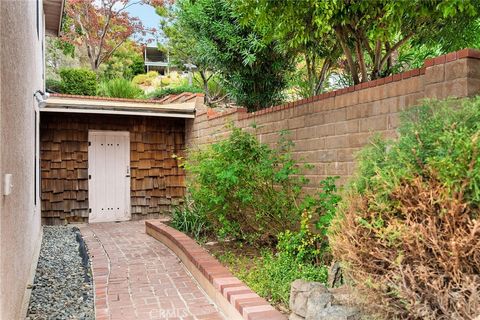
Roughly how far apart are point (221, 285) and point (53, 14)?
26.4 feet

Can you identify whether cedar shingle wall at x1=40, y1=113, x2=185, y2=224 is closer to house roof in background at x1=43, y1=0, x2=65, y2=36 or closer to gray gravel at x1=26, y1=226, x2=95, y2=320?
house roof in background at x1=43, y1=0, x2=65, y2=36

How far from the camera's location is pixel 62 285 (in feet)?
14.1

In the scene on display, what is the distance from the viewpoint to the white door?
9.21 m

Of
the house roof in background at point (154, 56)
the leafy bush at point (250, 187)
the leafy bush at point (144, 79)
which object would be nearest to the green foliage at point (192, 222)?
the leafy bush at point (250, 187)

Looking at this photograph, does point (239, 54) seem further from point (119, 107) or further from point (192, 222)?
point (192, 222)

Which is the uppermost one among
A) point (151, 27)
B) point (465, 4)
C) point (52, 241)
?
point (151, 27)

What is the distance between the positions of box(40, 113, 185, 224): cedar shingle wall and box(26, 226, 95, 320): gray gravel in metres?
2.49

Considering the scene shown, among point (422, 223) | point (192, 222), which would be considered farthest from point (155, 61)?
point (422, 223)

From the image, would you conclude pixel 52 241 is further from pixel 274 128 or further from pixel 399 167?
pixel 399 167

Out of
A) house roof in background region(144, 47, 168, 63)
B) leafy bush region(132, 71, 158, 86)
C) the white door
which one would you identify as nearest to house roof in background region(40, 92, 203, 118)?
the white door

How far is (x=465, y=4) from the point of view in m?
3.78

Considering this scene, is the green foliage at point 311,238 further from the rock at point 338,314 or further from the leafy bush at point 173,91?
the leafy bush at point 173,91

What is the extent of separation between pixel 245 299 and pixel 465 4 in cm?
345

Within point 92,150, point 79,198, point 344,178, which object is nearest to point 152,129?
point 92,150
